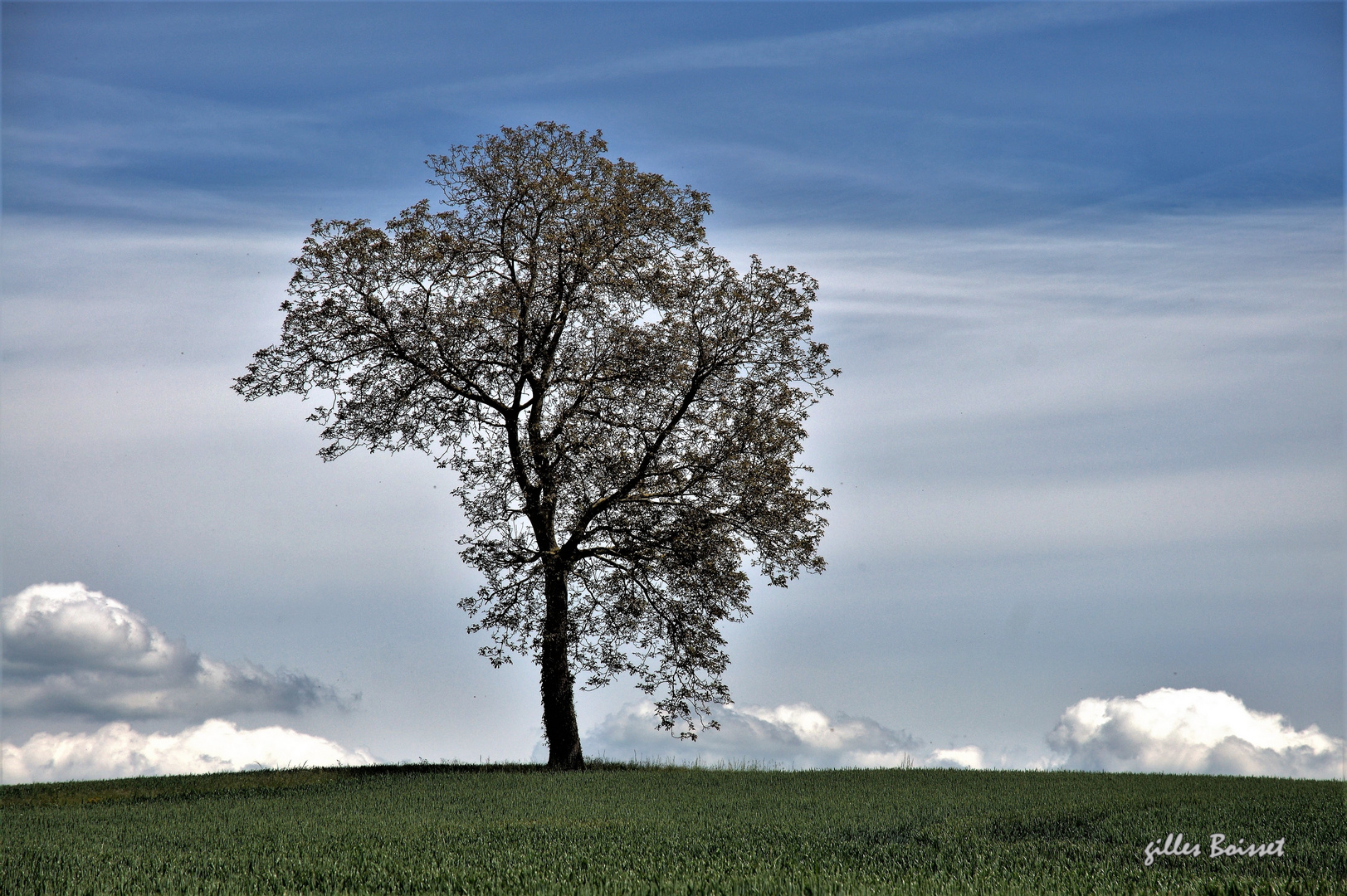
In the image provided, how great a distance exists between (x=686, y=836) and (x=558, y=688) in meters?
11.0

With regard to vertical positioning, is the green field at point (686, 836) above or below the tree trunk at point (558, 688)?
below

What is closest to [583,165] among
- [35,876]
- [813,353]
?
[813,353]

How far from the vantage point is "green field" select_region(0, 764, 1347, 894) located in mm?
8812

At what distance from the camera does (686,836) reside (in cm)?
1124

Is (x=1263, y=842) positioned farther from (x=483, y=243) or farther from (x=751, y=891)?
(x=483, y=243)

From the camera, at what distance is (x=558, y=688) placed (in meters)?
21.8

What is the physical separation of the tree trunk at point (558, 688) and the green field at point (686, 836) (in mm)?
3257

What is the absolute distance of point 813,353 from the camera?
72.6ft

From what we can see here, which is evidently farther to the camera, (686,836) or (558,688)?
(558,688)

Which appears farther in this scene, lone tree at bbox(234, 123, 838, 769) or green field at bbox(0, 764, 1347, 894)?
lone tree at bbox(234, 123, 838, 769)

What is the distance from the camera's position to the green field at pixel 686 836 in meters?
8.81

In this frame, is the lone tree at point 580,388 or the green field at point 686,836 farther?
the lone tree at point 580,388

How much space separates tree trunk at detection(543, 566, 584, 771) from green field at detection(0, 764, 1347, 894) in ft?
10.7

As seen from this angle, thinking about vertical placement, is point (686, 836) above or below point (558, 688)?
below
